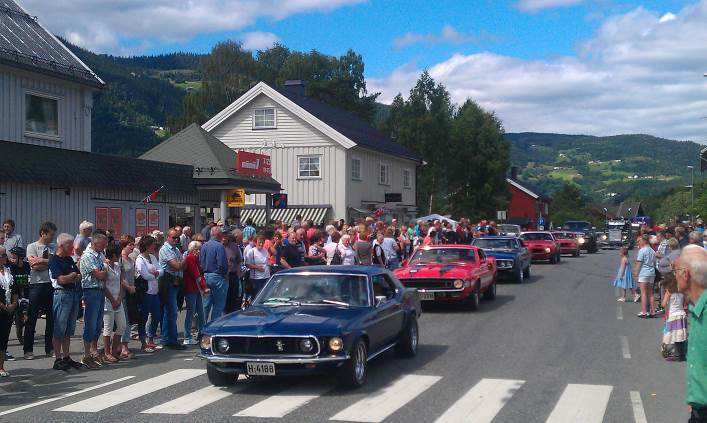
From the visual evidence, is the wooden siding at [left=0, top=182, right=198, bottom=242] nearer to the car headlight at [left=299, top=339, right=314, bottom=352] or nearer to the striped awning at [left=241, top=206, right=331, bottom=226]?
the car headlight at [left=299, top=339, right=314, bottom=352]

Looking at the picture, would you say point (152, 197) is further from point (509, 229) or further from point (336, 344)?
point (509, 229)

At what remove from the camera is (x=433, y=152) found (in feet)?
210

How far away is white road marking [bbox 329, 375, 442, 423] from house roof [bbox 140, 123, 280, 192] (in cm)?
1695

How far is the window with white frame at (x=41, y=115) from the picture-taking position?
19.1m

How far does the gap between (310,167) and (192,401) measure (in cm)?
2916

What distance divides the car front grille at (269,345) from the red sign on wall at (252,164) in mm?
18039

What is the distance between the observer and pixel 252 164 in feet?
88.9

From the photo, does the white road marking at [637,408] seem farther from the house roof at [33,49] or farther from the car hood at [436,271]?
the house roof at [33,49]

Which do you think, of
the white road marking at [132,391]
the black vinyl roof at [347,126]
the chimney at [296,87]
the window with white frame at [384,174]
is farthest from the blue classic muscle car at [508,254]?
the chimney at [296,87]

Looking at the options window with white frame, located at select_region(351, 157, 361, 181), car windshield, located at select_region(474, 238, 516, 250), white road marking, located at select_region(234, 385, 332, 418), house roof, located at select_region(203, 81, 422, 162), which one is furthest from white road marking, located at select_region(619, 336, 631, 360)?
window with white frame, located at select_region(351, 157, 361, 181)

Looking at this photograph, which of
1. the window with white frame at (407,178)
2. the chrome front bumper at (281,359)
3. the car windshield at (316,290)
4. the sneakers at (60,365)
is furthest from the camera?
the window with white frame at (407,178)

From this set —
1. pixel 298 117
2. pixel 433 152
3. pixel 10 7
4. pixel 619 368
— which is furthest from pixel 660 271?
pixel 433 152

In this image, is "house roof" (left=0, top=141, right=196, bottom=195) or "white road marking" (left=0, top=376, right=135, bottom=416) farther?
"house roof" (left=0, top=141, right=196, bottom=195)

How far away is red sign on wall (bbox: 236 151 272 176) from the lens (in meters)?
26.3
